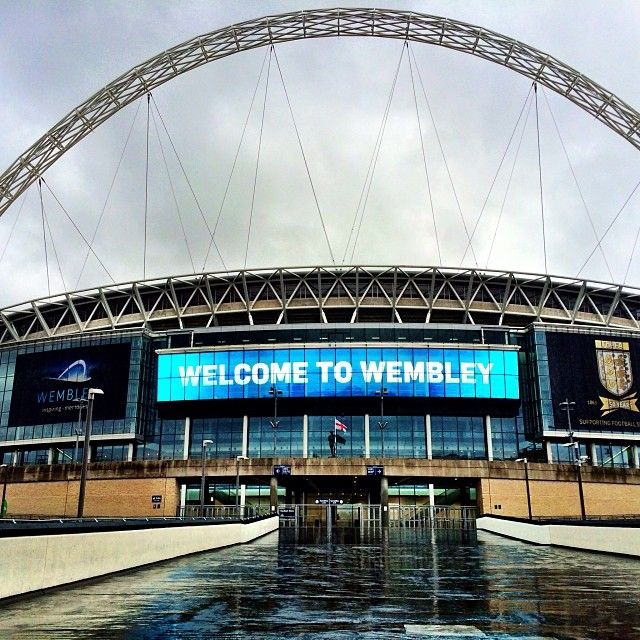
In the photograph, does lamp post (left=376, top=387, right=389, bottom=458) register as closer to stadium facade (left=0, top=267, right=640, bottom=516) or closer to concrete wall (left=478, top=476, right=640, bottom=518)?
stadium facade (left=0, top=267, right=640, bottom=516)

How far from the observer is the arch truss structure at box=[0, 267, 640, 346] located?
98.8 metres

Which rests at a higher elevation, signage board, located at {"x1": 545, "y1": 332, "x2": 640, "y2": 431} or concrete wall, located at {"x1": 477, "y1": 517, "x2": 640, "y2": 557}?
signage board, located at {"x1": 545, "y1": 332, "x2": 640, "y2": 431}

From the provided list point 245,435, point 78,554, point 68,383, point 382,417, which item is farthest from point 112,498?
point 78,554

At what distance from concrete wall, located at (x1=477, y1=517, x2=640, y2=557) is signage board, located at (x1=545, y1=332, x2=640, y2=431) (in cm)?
4256

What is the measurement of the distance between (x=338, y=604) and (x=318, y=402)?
77.1 metres

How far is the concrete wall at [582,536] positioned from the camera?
2459 centimetres

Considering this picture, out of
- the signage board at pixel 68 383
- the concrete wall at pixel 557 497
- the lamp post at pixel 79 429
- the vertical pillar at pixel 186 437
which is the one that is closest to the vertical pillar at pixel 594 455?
the concrete wall at pixel 557 497

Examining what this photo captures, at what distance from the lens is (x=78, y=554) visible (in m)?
15.0

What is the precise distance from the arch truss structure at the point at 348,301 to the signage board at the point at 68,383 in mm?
4815

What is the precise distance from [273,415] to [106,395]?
22.5 metres

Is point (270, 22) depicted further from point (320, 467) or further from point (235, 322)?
point (235, 322)

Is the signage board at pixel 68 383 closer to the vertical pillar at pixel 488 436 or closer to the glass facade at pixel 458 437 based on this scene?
the glass facade at pixel 458 437

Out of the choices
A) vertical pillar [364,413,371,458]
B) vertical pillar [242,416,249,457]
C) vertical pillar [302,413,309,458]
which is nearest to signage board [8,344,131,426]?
vertical pillar [242,416,249,457]

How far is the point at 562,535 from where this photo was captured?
33875mm
